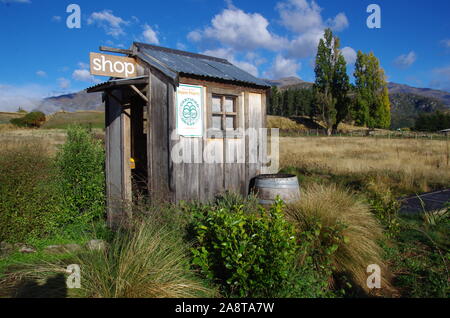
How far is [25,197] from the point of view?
527 cm

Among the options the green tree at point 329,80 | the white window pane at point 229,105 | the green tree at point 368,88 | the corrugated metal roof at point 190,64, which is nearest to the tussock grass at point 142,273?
the corrugated metal roof at point 190,64

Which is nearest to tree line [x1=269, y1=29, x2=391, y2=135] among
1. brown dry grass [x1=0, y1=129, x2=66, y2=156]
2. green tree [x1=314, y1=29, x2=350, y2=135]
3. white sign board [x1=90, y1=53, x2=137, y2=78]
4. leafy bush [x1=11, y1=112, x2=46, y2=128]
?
green tree [x1=314, y1=29, x2=350, y2=135]

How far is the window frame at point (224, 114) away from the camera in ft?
18.9

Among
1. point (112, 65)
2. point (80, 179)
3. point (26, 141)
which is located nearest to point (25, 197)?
point (80, 179)

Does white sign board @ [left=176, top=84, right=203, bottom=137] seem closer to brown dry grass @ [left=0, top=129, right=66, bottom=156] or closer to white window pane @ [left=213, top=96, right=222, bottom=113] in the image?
white window pane @ [left=213, top=96, right=222, bottom=113]

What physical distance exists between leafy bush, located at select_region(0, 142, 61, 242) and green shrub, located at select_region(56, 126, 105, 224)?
1.51 ft

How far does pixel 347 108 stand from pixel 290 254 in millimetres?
45241

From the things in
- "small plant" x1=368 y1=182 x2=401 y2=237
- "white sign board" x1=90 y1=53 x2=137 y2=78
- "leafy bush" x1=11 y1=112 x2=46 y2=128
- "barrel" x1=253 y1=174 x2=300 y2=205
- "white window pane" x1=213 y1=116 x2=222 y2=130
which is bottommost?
"small plant" x1=368 y1=182 x2=401 y2=237

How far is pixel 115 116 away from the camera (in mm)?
6473

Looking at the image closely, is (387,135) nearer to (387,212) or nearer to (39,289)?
(387,212)

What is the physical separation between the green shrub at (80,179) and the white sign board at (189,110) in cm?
250

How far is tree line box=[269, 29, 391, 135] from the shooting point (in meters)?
42.7
